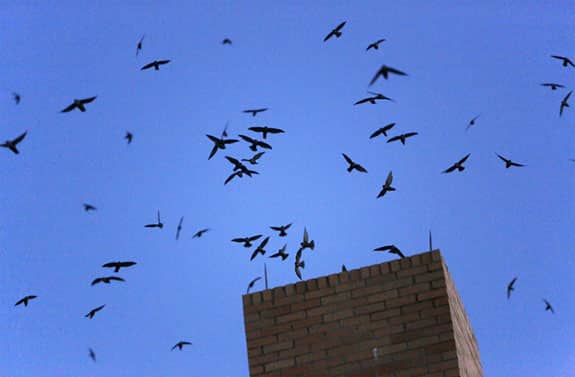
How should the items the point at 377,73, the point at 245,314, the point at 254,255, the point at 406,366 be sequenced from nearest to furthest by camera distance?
the point at 377,73
the point at 406,366
the point at 245,314
the point at 254,255

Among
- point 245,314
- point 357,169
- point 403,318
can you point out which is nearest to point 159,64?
point 357,169

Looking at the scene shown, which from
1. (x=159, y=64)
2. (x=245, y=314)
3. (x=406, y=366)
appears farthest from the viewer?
(x=159, y=64)

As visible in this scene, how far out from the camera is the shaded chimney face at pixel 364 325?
12.7 meters

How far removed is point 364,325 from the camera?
42.4ft

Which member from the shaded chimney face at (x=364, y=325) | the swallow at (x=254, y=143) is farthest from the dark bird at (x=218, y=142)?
the shaded chimney face at (x=364, y=325)

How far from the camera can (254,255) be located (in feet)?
53.5

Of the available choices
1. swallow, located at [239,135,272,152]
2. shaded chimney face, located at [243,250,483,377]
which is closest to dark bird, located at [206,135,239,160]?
swallow, located at [239,135,272,152]

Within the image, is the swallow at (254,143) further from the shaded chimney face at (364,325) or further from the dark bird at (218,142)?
the shaded chimney face at (364,325)

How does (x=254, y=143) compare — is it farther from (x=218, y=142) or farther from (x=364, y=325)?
(x=364, y=325)

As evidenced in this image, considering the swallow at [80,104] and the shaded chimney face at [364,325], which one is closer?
the shaded chimney face at [364,325]

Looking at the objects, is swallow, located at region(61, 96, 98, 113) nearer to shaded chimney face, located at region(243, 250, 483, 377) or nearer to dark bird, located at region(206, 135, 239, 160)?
dark bird, located at region(206, 135, 239, 160)

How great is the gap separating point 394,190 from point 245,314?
148 inches

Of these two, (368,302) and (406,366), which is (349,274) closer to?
(368,302)

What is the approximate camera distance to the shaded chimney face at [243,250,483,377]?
12656 millimetres
